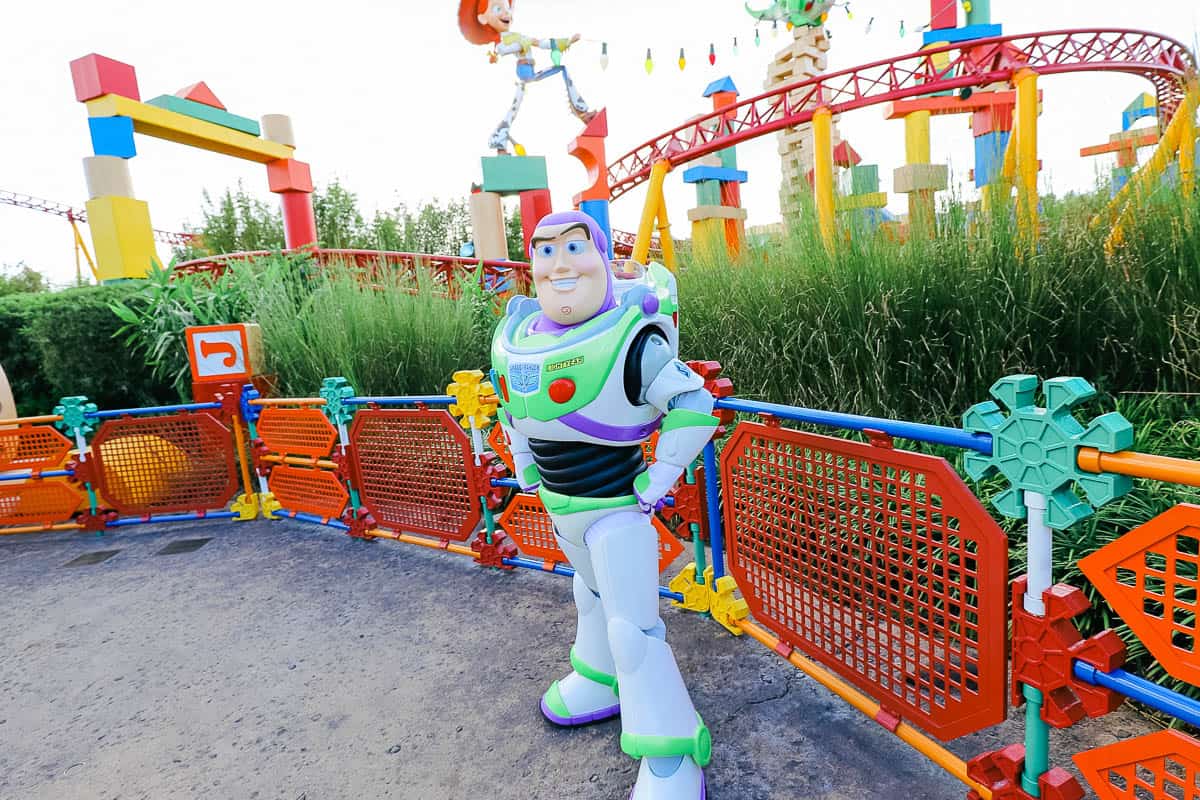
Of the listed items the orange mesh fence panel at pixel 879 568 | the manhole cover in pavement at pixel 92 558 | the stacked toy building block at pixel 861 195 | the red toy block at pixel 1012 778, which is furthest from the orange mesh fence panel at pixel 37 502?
the red toy block at pixel 1012 778

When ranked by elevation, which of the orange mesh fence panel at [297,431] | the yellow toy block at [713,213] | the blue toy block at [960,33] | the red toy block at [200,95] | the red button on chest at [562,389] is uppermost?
the red toy block at [200,95]

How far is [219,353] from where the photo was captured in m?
5.16

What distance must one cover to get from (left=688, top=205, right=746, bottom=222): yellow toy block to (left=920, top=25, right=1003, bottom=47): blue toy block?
3362 millimetres

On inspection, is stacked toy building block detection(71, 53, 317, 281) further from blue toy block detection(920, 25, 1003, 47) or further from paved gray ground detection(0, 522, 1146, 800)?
blue toy block detection(920, 25, 1003, 47)

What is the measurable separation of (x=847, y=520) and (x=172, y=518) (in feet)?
16.8

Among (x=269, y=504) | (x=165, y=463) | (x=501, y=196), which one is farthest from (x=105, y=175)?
(x=269, y=504)

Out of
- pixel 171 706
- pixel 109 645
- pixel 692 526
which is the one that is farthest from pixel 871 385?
pixel 109 645

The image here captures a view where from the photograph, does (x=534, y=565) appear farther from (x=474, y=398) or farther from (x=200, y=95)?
(x=200, y=95)

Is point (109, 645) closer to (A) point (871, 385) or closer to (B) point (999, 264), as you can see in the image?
(A) point (871, 385)

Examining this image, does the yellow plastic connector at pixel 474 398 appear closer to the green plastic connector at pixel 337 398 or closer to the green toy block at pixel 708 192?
the green plastic connector at pixel 337 398

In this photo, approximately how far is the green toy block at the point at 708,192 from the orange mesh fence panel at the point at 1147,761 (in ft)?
33.1

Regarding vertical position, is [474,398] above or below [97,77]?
below

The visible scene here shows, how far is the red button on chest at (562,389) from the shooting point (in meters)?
1.89

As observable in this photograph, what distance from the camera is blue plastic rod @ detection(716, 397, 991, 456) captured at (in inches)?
60.6
